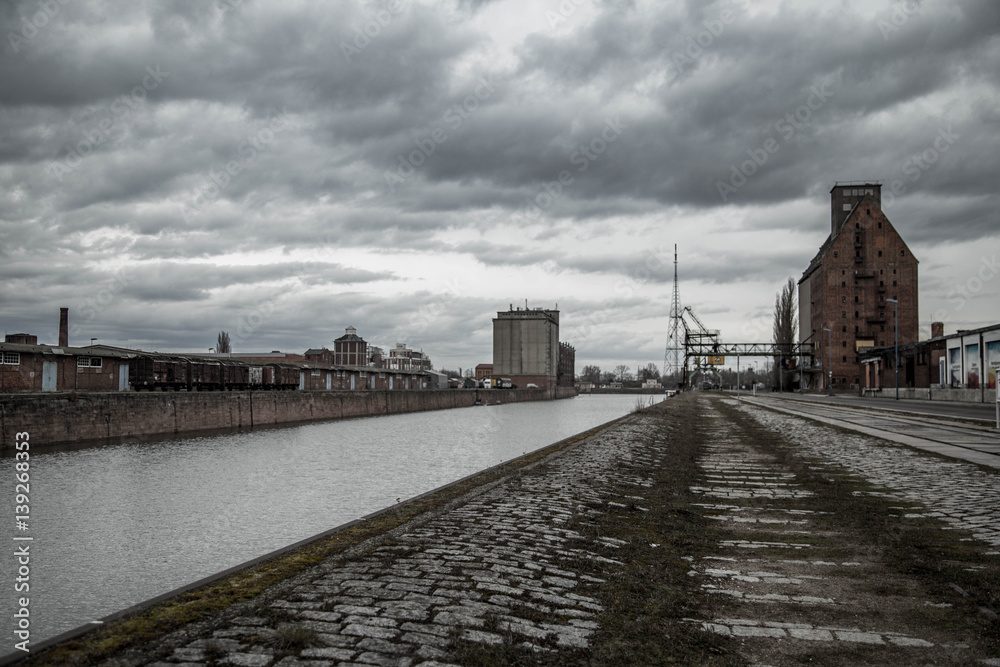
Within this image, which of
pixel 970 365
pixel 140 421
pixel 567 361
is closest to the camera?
pixel 140 421

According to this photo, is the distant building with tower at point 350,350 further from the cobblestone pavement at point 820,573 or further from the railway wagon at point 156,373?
the cobblestone pavement at point 820,573

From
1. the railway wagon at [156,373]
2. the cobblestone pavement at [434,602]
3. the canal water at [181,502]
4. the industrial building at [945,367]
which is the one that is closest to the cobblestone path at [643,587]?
the cobblestone pavement at [434,602]

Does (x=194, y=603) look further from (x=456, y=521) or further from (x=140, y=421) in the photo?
(x=140, y=421)

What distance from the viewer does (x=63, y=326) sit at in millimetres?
54719

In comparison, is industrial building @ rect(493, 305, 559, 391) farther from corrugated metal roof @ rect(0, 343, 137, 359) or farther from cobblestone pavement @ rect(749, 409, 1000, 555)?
cobblestone pavement @ rect(749, 409, 1000, 555)

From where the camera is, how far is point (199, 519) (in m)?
13.5

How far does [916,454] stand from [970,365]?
44773 mm

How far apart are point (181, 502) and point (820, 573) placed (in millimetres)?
14123

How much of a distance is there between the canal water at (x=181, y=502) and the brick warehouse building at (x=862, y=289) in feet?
262

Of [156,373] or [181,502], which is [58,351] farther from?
[181,502]

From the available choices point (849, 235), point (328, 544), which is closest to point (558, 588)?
point (328, 544)

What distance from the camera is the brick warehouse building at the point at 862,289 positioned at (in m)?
93.2

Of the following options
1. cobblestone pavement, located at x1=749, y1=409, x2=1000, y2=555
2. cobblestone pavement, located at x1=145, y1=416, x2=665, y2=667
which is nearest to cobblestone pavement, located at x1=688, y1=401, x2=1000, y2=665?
cobblestone pavement, located at x1=749, y1=409, x2=1000, y2=555

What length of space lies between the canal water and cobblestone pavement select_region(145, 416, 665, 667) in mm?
3823
